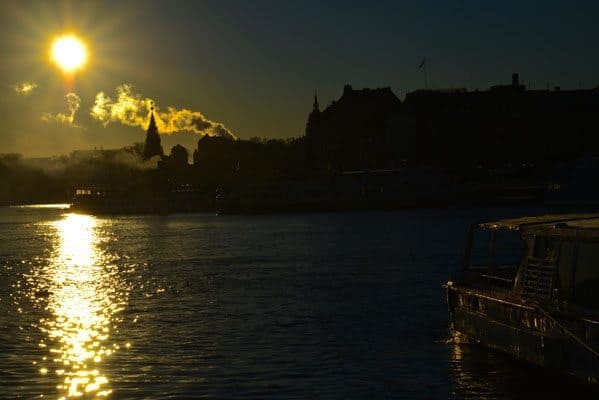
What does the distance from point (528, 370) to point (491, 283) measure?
346 centimetres

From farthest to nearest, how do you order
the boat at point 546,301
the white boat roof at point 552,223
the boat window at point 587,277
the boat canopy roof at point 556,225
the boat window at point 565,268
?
the white boat roof at point 552,223
the boat window at point 565,268
the boat canopy roof at point 556,225
the boat window at point 587,277
the boat at point 546,301

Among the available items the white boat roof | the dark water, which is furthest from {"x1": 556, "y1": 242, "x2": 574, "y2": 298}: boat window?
the dark water

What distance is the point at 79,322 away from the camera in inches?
1312

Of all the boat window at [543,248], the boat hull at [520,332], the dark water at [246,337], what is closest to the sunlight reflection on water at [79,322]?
the dark water at [246,337]

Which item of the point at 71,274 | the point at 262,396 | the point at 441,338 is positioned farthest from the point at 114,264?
the point at 262,396

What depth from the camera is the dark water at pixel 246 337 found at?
72.3ft

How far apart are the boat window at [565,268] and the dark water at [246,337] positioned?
1906mm

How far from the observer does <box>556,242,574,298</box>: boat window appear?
21.0 meters

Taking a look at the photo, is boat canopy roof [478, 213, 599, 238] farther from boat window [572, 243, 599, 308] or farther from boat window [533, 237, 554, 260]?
boat window [572, 243, 599, 308]

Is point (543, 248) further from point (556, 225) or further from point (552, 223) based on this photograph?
point (552, 223)

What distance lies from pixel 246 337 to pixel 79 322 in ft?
22.8

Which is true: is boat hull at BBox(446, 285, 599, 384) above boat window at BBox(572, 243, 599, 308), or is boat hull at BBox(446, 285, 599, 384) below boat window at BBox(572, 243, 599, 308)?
below

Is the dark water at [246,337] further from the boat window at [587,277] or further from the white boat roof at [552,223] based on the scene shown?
the white boat roof at [552,223]

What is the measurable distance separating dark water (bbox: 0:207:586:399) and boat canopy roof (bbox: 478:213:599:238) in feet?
9.45
